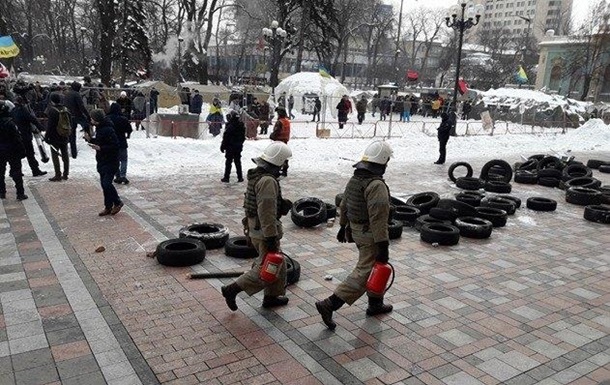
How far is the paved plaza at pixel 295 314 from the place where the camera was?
13.7 feet

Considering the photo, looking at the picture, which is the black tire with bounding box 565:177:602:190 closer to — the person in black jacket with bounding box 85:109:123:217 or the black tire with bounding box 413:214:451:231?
the black tire with bounding box 413:214:451:231

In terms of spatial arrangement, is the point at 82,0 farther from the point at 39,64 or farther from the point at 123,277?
the point at 123,277

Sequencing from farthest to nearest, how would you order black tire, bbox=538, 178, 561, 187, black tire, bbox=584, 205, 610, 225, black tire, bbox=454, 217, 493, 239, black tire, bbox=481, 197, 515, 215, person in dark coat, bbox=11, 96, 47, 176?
black tire, bbox=538, 178, 561, 187 → person in dark coat, bbox=11, 96, 47, 176 → black tire, bbox=481, 197, 515, 215 → black tire, bbox=584, 205, 610, 225 → black tire, bbox=454, 217, 493, 239

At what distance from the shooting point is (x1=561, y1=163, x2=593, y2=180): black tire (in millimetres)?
13297

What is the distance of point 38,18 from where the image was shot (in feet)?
176

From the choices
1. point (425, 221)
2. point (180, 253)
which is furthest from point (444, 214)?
point (180, 253)

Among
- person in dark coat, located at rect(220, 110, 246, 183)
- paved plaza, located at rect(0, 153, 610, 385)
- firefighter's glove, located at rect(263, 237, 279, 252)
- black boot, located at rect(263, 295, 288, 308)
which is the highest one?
person in dark coat, located at rect(220, 110, 246, 183)

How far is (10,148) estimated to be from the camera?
29.8 feet

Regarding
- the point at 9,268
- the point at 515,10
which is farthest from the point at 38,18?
the point at 515,10

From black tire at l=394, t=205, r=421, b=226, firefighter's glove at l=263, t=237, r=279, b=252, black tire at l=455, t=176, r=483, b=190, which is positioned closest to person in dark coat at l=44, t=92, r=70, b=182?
black tire at l=394, t=205, r=421, b=226

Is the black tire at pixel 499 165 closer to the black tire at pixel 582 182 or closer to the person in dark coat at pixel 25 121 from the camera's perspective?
the black tire at pixel 582 182

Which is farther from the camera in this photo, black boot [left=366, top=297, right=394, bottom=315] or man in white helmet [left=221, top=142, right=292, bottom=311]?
black boot [left=366, top=297, right=394, bottom=315]

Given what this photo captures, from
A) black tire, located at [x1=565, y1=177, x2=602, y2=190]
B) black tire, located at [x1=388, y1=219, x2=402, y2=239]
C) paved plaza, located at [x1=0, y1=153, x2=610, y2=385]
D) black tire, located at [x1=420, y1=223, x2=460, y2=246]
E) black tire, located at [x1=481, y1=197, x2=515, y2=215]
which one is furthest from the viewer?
black tire, located at [x1=565, y1=177, x2=602, y2=190]

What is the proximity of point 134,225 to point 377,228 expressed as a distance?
16.2ft
